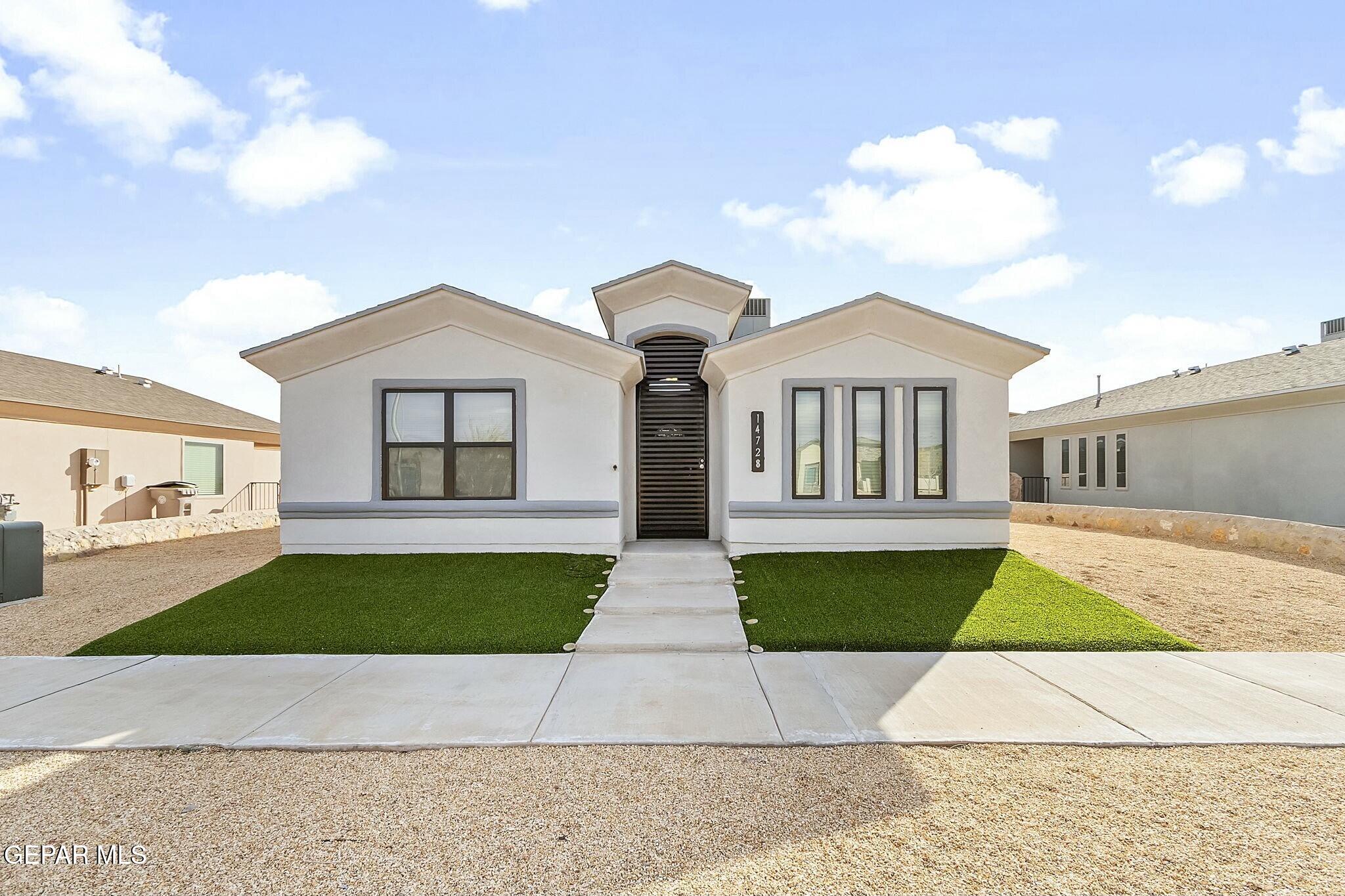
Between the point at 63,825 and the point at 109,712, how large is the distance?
6.06ft

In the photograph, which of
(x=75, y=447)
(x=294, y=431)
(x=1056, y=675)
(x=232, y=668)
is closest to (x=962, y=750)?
(x=1056, y=675)

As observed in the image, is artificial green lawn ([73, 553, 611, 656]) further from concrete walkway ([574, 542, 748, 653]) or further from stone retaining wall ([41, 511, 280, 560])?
stone retaining wall ([41, 511, 280, 560])

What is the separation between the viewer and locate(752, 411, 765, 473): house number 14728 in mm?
9844

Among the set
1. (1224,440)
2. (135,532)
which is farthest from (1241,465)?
(135,532)

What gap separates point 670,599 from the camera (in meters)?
7.79

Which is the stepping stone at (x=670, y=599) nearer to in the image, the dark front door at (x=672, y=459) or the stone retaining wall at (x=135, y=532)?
the dark front door at (x=672, y=459)

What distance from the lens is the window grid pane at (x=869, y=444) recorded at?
9.99 metres

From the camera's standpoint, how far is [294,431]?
9.95m

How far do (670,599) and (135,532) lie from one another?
42.8ft

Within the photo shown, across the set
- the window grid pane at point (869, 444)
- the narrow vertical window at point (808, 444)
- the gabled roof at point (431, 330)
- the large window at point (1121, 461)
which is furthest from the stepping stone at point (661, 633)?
the large window at point (1121, 461)

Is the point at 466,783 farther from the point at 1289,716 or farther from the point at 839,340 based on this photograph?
the point at 839,340

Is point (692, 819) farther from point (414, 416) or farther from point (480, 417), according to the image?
point (414, 416)

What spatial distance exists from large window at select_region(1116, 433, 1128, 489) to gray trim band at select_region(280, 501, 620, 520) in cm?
1600

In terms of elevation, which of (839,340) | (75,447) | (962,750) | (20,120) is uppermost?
(20,120)
